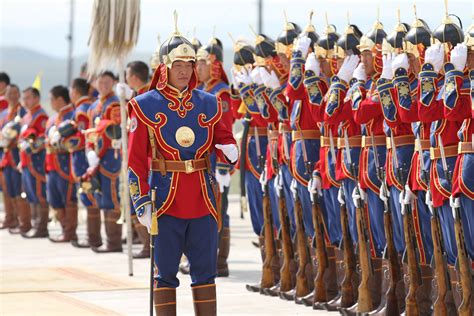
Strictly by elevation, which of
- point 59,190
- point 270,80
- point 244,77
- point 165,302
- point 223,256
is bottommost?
point 165,302

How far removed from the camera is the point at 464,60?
27.2ft

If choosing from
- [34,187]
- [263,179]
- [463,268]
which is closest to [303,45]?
[263,179]

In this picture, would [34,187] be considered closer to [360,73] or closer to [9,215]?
[9,215]

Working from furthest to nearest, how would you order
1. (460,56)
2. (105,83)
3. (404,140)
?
(105,83)
(404,140)
(460,56)

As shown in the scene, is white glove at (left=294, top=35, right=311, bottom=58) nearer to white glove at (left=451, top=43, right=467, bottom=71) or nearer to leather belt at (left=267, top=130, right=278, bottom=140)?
leather belt at (left=267, top=130, right=278, bottom=140)

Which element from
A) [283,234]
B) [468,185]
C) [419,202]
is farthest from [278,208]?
[468,185]

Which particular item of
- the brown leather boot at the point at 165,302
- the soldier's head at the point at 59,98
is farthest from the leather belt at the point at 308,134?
the soldier's head at the point at 59,98

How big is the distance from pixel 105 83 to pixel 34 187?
2.95 m

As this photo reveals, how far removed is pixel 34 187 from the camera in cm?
1678

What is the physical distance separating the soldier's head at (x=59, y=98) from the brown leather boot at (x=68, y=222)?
117cm

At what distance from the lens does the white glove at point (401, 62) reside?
28.7 feet

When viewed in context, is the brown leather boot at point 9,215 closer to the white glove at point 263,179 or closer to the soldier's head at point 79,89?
the soldier's head at point 79,89

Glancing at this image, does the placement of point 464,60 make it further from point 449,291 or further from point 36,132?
point 36,132

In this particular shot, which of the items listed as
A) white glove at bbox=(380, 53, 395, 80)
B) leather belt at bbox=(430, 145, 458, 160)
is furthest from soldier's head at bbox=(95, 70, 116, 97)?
leather belt at bbox=(430, 145, 458, 160)
